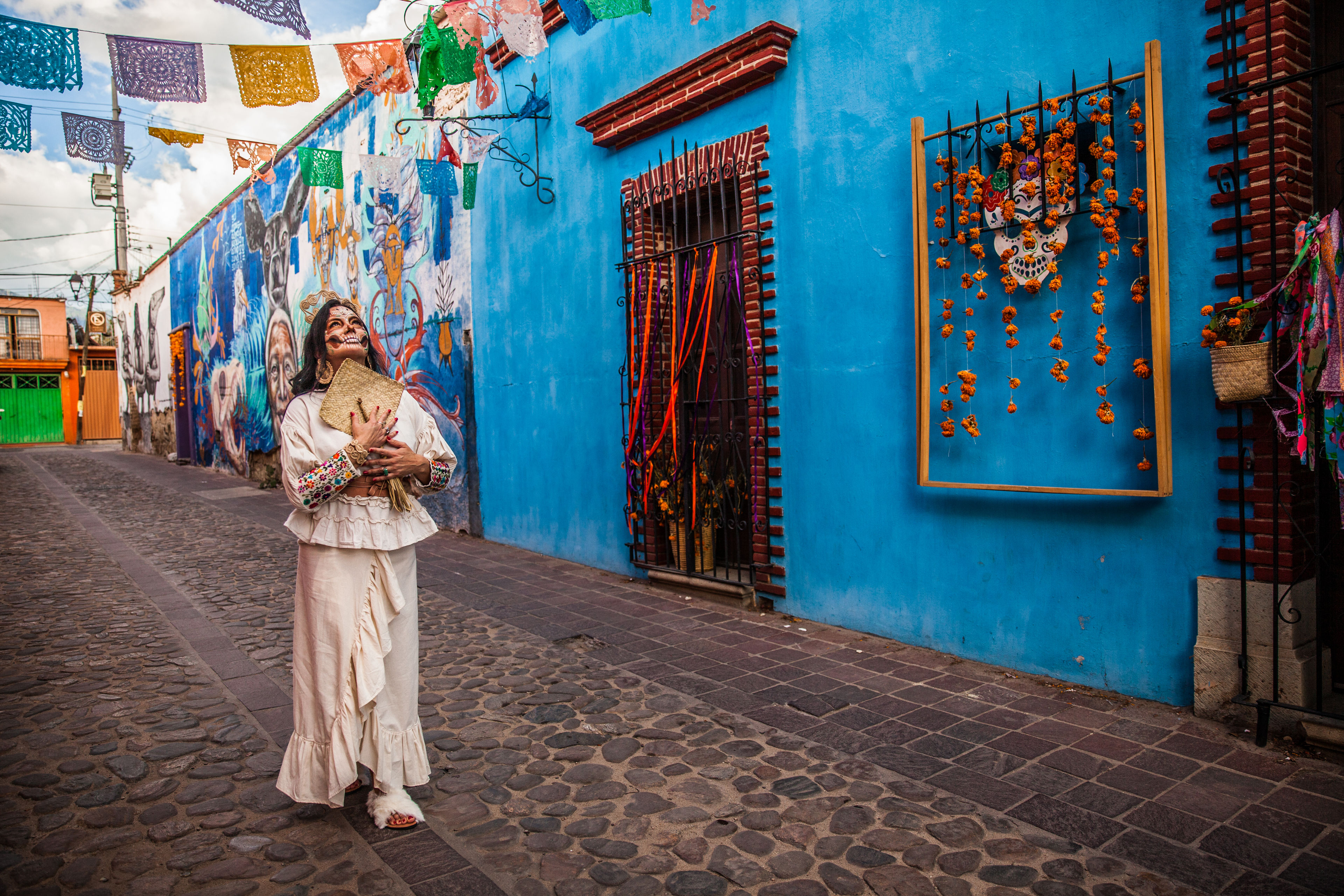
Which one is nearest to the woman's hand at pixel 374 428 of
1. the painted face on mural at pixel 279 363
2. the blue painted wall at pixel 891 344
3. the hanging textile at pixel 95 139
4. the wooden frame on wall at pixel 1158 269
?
the blue painted wall at pixel 891 344

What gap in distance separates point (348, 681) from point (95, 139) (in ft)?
19.4

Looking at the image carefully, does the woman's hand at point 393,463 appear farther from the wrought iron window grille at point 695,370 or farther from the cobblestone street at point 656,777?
the wrought iron window grille at point 695,370

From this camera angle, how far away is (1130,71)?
160 inches

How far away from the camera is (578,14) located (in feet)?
19.2

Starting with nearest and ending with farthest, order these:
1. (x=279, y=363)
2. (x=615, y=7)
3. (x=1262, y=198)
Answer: (x=1262, y=198) → (x=615, y=7) → (x=279, y=363)

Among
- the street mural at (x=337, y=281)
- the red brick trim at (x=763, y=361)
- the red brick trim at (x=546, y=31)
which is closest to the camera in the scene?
the red brick trim at (x=763, y=361)

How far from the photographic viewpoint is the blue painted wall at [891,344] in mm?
3967

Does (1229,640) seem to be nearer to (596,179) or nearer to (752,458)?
(752,458)

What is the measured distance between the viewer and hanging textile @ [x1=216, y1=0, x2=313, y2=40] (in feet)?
15.6

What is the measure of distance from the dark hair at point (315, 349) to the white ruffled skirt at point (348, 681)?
63 cm

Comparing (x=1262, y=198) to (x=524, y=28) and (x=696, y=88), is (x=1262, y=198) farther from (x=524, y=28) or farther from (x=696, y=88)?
(x=524, y=28)

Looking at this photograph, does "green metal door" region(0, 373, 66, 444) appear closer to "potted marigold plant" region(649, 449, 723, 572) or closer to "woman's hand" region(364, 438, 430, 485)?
"potted marigold plant" region(649, 449, 723, 572)

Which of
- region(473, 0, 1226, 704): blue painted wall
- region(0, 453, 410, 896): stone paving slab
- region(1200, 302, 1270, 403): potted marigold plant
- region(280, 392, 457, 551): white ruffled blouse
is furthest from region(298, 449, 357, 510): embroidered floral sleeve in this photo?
region(1200, 302, 1270, 403): potted marigold plant

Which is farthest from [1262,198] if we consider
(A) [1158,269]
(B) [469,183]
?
(B) [469,183]
